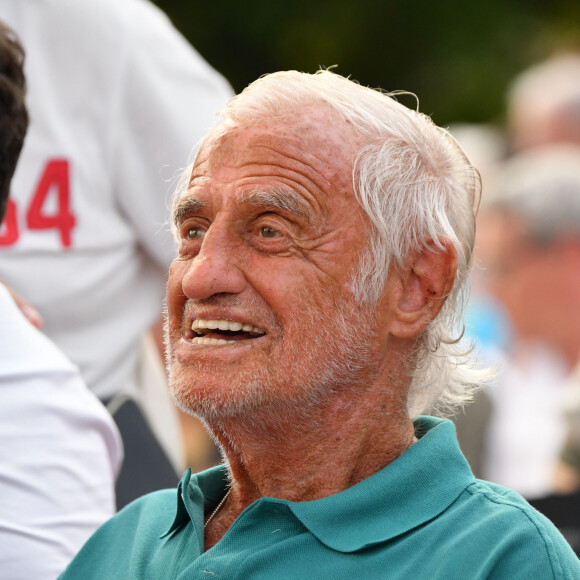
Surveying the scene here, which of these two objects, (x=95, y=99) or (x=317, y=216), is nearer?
(x=317, y=216)

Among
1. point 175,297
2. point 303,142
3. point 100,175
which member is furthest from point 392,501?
point 100,175

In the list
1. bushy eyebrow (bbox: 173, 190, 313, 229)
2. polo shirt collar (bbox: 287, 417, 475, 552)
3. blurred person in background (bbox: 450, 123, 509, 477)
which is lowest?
blurred person in background (bbox: 450, 123, 509, 477)

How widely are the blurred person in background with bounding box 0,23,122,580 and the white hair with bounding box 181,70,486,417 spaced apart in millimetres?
756

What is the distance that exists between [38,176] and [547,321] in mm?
3142

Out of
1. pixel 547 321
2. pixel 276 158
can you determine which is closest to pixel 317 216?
pixel 276 158

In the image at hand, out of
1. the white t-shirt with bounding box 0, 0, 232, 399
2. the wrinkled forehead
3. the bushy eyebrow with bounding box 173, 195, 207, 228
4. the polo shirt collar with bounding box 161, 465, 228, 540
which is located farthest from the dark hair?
the polo shirt collar with bounding box 161, 465, 228, 540

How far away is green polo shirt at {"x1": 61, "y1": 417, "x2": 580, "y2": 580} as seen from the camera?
83.2 inches

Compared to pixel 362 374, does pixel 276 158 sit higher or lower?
higher

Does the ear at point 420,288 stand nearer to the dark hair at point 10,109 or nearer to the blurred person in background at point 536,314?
the dark hair at point 10,109

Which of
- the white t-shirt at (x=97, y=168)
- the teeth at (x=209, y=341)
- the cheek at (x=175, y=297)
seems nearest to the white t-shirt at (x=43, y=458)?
the cheek at (x=175, y=297)

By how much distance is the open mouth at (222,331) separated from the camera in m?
2.41

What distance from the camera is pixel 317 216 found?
2.44 m

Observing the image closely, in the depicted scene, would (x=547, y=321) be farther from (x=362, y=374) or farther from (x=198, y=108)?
(x=362, y=374)

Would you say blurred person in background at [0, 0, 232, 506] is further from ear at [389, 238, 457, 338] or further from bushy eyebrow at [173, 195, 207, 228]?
ear at [389, 238, 457, 338]
